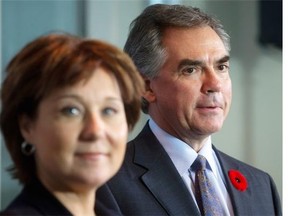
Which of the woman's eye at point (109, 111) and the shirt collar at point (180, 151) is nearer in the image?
the woman's eye at point (109, 111)

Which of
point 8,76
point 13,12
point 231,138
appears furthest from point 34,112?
point 231,138

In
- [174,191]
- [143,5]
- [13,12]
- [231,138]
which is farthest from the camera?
[231,138]

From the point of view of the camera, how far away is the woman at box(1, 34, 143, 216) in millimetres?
734

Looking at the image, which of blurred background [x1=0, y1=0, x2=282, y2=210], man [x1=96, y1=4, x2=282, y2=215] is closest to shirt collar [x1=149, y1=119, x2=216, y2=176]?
man [x1=96, y1=4, x2=282, y2=215]

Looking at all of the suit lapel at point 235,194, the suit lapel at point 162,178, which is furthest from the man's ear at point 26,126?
the suit lapel at point 235,194

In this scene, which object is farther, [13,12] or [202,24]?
[13,12]

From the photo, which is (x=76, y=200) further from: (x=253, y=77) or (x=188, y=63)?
(x=253, y=77)

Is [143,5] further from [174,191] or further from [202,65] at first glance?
[174,191]

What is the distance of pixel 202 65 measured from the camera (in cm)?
113

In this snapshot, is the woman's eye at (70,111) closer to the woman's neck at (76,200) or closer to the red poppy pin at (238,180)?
the woman's neck at (76,200)

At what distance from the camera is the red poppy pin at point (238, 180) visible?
115cm

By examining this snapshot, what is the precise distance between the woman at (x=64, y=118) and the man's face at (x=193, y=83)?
0.35 meters

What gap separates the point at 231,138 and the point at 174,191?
0.89 m

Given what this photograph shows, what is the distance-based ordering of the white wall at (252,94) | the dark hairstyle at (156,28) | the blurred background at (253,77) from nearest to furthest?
the dark hairstyle at (156,28)
the blurred background at (253,77)
the white wall at (252,94)
